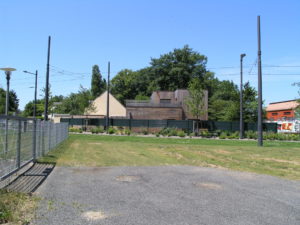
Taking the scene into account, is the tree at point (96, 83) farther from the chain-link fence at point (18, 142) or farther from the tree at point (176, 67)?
the chain-link fence at point (18, 142)

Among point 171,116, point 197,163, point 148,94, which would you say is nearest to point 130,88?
point 148,94

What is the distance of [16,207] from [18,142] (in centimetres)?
310

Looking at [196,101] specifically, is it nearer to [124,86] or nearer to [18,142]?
[18,142]

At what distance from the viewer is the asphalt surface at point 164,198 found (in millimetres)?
4598

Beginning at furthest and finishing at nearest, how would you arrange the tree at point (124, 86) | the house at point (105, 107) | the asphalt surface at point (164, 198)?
1. the tree at point (124, 86)
2. the house at point (105, 107)
3. the asphalt surface at point (164, 198)

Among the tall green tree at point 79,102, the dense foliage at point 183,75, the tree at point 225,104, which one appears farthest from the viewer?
the dense foliage at point 183,75

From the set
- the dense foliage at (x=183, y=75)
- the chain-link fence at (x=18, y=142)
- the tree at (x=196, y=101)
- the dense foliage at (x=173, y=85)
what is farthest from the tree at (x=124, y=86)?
the chain-link fence at (x=18, y=142)

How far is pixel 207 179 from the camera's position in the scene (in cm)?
795

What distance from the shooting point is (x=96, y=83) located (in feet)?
310

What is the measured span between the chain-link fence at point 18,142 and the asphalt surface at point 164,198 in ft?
3.02

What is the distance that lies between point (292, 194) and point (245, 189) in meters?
1.00

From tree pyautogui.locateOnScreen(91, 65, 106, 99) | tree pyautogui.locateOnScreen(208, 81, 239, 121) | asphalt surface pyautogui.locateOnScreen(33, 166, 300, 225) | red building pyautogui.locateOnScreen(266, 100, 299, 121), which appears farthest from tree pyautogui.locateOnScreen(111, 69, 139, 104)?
asphalt surface pyautogui.locateOnScreen(33, 166, 300, 225)

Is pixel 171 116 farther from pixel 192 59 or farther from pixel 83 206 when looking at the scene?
pixel 83 206

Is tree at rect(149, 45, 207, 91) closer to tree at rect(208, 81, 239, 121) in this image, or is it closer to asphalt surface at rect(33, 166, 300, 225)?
tree at rect(208, 81, 239, 121)
